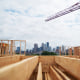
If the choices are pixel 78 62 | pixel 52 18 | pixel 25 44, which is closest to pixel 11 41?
pixel 25 44

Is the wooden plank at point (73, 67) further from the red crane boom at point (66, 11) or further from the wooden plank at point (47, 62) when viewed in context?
the red crane boom at point (66, 11)

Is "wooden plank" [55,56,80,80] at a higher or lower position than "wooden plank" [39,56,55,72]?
higher

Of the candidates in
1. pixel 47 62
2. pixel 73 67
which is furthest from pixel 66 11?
pixel 73 67

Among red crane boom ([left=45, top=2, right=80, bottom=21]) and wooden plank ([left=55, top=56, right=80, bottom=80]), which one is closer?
wooden plank ([left=55, top=56, right=80, bottom=80])

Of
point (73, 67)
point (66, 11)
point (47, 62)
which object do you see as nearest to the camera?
point (73, 67)

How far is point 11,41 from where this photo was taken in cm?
918

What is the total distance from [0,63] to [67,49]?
11707mm

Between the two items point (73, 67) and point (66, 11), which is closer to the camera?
point (73, 67)

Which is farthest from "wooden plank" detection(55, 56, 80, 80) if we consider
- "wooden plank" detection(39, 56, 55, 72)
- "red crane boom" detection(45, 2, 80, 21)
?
"red crane boom" detection(45, 2, 80, 21)

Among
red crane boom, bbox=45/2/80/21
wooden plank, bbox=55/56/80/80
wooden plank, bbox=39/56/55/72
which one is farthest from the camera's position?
red crane boom, bbox=45/2/80/21

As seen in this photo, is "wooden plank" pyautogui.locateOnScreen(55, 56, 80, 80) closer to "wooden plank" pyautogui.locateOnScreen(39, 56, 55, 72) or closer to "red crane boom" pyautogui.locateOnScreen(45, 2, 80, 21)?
"wooden plank" pyautogui.locateOnScreen(39, 56, 55, 72)

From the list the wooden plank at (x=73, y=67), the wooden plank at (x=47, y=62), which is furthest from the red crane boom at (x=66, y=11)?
the wooden plank at (x=73, y=67)

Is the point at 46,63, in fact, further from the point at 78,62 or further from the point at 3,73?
the point at 3,73

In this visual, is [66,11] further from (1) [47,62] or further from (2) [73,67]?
(2) [73,67]
